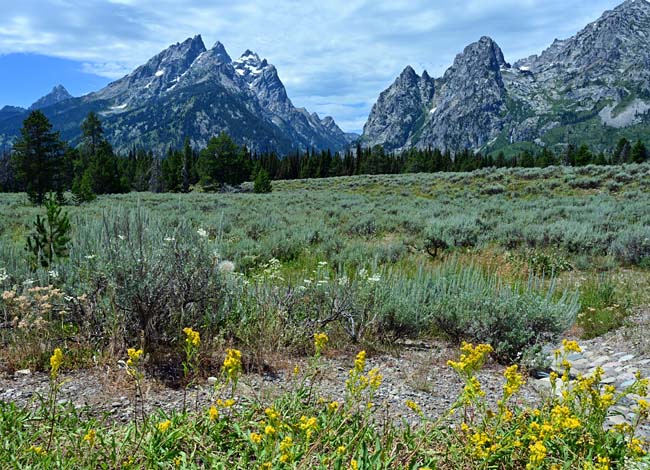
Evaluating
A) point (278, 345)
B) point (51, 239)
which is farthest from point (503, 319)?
point (51, 239)

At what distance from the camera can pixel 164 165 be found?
2736 inches

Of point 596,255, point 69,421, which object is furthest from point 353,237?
point 69,421

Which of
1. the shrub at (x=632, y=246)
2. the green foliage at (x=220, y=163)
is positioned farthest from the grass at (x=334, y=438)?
the green foliage at (x=220, y=163)

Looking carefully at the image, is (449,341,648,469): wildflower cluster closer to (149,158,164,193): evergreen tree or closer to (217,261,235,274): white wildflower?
(217,261,235,274): white wildflower

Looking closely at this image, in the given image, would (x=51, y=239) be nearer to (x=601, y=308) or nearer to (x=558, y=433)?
(x=558, y=433)

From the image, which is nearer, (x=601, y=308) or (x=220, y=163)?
(x=601, y=308)

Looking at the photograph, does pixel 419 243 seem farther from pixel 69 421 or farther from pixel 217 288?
pixel 69 421

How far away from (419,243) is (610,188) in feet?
61.4

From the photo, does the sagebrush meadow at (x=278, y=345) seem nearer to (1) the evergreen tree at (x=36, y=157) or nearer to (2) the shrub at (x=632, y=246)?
(2) the shrub at (x=632, y=246)

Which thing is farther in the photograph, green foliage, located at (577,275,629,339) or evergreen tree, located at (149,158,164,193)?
evergreen tree, located at (149,158,164,193)

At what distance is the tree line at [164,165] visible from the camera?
115 feet

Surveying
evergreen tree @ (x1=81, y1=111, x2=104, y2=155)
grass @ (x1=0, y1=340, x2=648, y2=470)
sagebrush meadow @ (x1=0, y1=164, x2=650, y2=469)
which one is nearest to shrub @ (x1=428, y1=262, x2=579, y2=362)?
sagebrush meadow @ (x1=0, y1=164, x2=650, y2=469)

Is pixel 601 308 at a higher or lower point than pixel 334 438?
lower

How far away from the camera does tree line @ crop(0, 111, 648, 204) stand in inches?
1384
